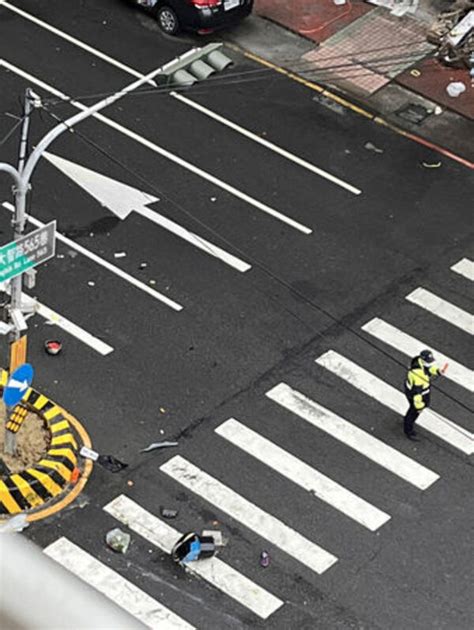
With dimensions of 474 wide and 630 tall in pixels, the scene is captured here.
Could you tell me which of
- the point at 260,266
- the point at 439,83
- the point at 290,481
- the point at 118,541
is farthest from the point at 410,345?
the point at 439,83

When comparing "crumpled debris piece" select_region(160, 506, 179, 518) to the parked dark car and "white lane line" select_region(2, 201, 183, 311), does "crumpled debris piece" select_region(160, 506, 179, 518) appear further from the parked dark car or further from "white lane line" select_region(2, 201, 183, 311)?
the parked dark car

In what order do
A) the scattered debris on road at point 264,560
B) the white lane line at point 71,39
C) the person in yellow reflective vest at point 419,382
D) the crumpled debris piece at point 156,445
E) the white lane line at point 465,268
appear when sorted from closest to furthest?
the scattered debris on road at point 264,560 → the person in yellow reflective vest at point 419,382 → the crumpled debris piece at point 156,445 → the white lane line at point 465,268 → the white lane line at point 71,39

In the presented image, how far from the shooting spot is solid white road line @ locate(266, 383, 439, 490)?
1594 centimetres

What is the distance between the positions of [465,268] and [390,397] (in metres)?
3.65

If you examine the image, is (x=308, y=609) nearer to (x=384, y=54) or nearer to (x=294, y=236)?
(x=294, y=236)

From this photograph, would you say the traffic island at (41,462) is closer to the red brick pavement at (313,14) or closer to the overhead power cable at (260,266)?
the overhead power cable at (260,266)

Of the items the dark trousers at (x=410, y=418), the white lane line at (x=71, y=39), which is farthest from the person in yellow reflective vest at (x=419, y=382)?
the white lane line at (x=71, y=39)

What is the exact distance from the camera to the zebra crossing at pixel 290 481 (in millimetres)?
14039

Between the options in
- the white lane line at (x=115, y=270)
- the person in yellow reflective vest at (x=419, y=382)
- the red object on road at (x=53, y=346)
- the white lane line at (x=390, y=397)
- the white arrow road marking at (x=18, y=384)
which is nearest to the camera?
the white arrow road marking at (x=18, y=384)

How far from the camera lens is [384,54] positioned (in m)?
25.6

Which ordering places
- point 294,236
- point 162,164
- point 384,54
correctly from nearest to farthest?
1. point 294,236
2. point 162,164
3. point 384,54

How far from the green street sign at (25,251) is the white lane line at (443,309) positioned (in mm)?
7447

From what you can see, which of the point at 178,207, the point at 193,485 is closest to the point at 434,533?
the point at 193,485

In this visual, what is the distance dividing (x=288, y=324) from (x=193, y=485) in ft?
12.6
